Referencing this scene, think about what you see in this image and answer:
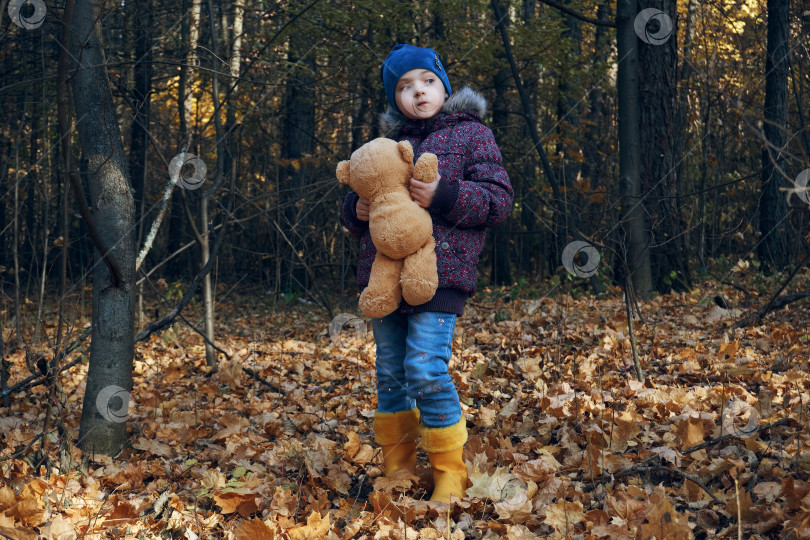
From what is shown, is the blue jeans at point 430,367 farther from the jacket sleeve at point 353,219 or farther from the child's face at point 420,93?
the child's face at point 420,93

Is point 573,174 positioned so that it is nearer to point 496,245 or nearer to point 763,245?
point 496,245

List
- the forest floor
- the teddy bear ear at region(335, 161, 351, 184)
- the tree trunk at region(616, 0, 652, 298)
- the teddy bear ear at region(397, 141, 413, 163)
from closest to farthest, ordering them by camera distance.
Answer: the forest floor
the teddy bear ear at region(397, 141, 413, 163)
the teddy bear ear at region(335, 161, 351, 184)
the tree trunk at region(616, 0, 652, 298)

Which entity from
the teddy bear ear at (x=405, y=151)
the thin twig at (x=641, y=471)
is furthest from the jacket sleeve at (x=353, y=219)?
the thin twig at (x=641, y=471)

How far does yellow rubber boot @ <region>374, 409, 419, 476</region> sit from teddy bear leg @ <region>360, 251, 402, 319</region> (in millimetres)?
489

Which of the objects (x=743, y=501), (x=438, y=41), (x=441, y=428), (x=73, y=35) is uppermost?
(x=438, y=41)

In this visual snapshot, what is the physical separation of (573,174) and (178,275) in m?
7.95

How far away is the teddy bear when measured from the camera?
2287 millimetres

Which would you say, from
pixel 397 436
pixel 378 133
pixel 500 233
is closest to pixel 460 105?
pixel 397 436

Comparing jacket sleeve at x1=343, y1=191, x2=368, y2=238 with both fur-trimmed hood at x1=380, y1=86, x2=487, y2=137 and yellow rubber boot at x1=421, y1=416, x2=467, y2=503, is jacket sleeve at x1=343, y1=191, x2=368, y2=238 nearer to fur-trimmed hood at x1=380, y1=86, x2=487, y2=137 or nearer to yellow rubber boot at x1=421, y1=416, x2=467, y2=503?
fur-trimmed hood at x1=380, y1=86, x2=487, y2=137

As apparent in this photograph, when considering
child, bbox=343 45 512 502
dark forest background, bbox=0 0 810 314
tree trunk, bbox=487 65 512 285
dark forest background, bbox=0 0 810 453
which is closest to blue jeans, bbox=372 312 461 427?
child, bbox=343 45 512 502

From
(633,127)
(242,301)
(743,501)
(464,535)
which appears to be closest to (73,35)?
(464,535)

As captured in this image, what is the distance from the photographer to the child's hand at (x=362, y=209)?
249 cm

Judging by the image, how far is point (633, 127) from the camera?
685cm

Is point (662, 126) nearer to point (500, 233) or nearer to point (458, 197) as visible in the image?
point (500, 233)
